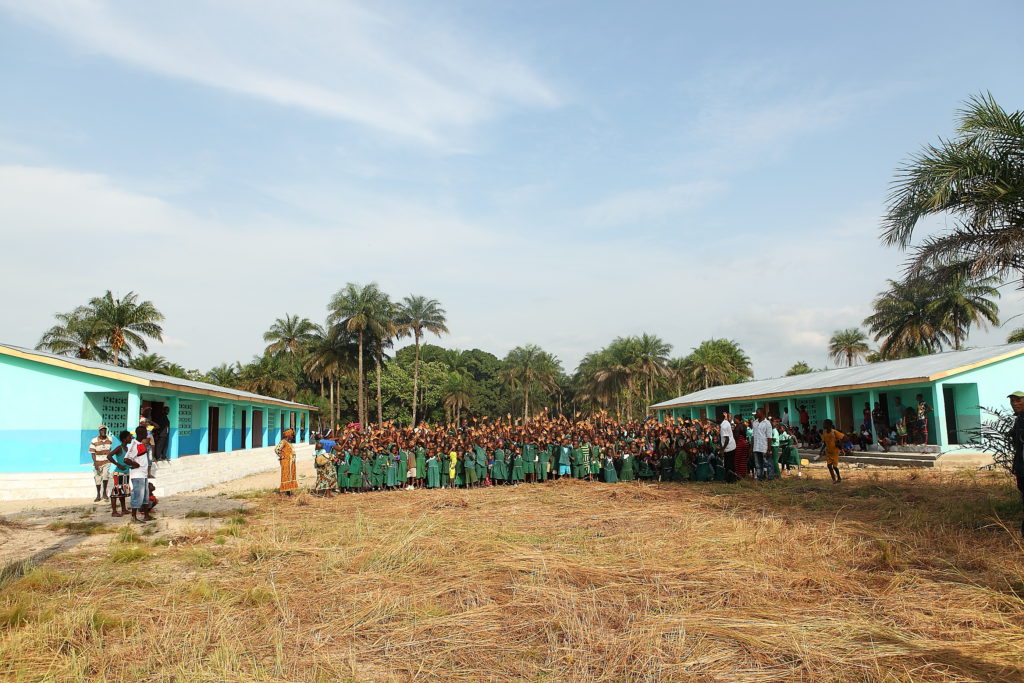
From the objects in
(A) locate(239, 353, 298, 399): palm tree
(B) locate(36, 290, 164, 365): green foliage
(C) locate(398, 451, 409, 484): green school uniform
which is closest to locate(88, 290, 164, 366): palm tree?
(B) locate(36, 290, 164, 365): green foliage

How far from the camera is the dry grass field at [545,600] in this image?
4156mm

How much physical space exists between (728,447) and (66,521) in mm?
11949

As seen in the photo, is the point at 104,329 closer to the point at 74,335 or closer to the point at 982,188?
the point at 74,335

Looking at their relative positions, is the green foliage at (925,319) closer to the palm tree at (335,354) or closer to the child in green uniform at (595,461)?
the child in green uniform at (595,461)

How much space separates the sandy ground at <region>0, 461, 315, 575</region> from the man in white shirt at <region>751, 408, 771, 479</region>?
1025cm

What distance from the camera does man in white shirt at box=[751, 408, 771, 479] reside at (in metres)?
13.6

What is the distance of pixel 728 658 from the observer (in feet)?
13.7

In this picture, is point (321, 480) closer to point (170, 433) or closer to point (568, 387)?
point (170, 433)

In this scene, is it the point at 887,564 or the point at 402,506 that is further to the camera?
the point at 402,506

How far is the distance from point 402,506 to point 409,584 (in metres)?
5.24

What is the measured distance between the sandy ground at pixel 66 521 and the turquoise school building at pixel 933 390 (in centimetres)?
1662

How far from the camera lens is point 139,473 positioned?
33.0 feet

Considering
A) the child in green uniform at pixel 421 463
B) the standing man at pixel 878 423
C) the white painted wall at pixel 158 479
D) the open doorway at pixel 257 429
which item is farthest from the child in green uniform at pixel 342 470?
the open doorway at pixel 257 429

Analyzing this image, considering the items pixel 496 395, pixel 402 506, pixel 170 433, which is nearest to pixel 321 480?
pixel 402 506
